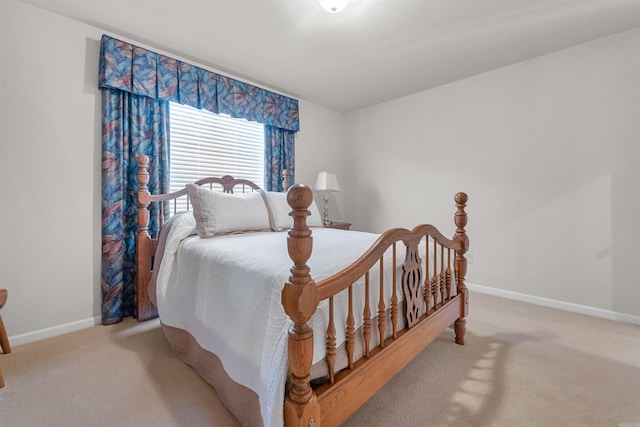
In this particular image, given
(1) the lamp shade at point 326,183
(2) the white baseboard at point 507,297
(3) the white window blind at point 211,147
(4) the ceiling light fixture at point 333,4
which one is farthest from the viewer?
(1) the lamp shade at point 326,183

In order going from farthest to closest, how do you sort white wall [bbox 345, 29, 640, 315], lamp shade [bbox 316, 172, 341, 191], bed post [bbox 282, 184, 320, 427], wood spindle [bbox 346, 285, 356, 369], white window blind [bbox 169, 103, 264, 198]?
lamp shade [bbox 316, 172, 341, 191]
white window blind [bbox 169, 103, 264, 198]
white wall [bbox 345, 29, 640, 315]
wood spindle [bbox 346, 285, 356, 369]
bed post [bbox 282, 184, 320, 427]

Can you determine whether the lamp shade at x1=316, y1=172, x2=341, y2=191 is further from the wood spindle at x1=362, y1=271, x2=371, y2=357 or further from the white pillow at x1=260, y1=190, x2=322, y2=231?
the wood spindle at x1=362, y1=271, x2=371, y2=357

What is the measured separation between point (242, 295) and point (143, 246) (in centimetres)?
153

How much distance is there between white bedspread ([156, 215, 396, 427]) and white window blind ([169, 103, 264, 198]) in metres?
0.88

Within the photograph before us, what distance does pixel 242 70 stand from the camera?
305 cm

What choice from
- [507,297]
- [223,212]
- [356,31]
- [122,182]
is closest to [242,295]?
[223,212]

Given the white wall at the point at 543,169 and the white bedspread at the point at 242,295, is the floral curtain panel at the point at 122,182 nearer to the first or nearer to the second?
the white bedspread at the point at 242,295

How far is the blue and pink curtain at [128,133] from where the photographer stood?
7.65 feet

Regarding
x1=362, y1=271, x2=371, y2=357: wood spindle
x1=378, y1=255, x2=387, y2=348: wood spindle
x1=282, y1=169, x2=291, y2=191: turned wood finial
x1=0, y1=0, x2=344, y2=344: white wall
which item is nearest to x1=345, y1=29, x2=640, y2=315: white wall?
x1=282, y1=169, x2=291, y2=191: turned wood finial

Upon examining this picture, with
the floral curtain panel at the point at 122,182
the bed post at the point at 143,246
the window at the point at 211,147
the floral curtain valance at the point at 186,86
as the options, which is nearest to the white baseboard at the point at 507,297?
the floral curtain panel at the point at 122,182

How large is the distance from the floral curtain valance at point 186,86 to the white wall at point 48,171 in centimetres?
17

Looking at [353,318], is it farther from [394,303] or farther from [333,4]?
[333,4]

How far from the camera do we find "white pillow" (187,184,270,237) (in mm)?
2191

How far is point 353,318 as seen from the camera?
1199 millimetres
